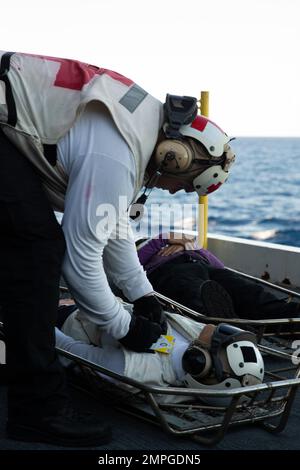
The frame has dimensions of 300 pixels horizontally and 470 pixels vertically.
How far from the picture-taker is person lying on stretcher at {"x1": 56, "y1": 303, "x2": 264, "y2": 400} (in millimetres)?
3498

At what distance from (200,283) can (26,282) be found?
183 centimetres

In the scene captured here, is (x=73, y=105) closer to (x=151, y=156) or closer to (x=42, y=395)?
(x=151, y=156)

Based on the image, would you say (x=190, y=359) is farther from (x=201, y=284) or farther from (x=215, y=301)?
(x=201, y=284)

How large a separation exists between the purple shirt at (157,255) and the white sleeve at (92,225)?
177 centimetres

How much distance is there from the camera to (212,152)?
11.4ft

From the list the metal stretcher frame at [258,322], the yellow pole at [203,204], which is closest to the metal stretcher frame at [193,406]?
the metal stretcher frame at [258,322]

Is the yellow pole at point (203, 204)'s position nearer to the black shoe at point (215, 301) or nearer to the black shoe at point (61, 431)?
the black shoe at point (215, 301)

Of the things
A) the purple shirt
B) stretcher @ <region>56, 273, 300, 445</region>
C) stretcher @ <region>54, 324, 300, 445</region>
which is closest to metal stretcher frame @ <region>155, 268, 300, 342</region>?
stretcher @ <region>56, 273, 300, 445</region>

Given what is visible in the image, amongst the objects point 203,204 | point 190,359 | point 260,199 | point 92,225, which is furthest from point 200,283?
point 260,199

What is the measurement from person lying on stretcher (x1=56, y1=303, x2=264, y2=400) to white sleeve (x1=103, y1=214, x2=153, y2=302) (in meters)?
0.23

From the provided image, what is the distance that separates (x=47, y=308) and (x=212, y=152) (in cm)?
95

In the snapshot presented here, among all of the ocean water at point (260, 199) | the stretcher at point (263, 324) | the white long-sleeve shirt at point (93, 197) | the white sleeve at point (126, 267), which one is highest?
the white long-sleeve shirt at point (93, 197)

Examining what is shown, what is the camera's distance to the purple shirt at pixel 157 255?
5.14m

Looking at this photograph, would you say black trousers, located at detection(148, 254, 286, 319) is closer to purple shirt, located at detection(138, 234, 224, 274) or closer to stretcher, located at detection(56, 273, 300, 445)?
purple shirt, located at detection(138, 234, 224, 274)
